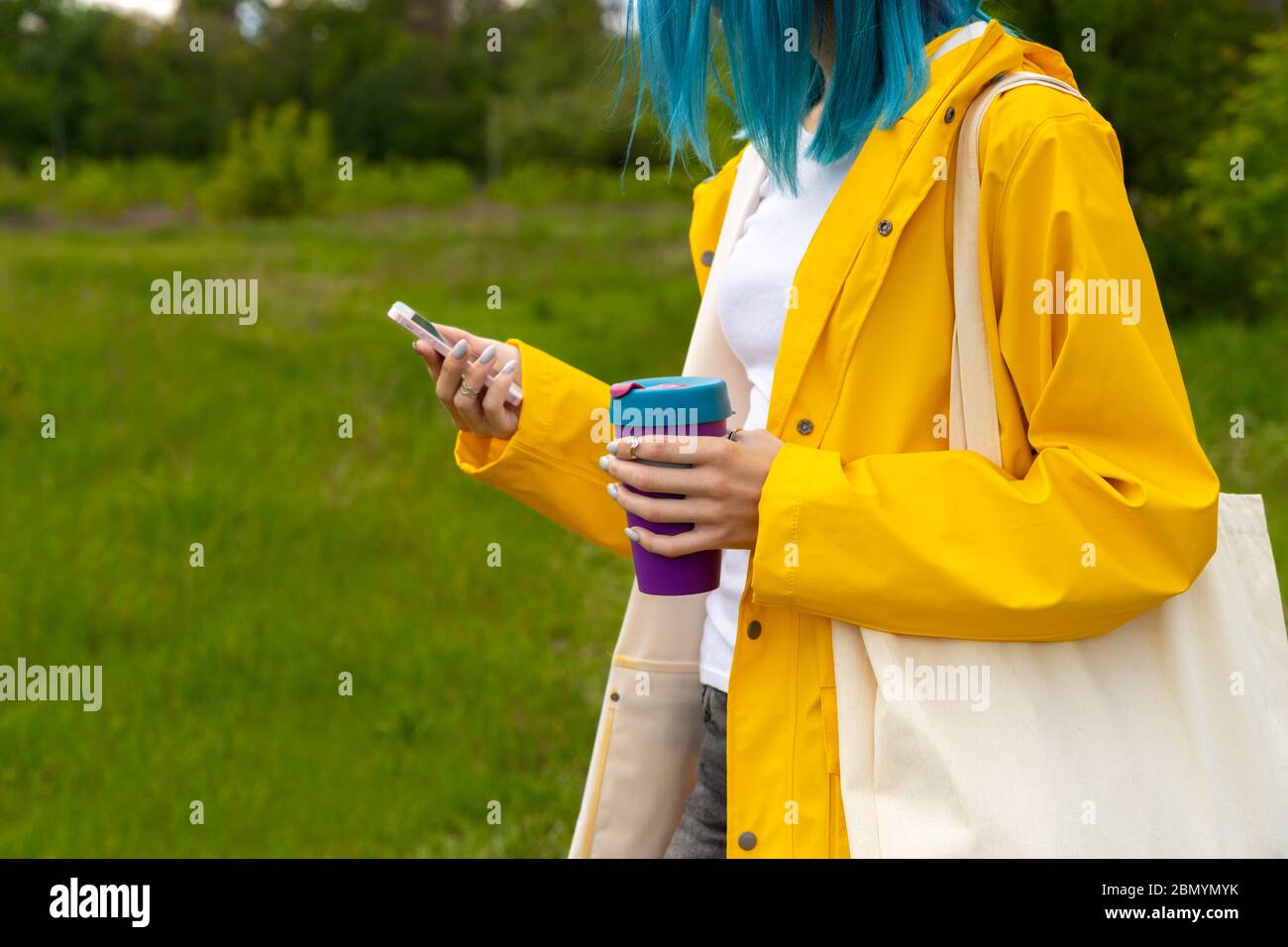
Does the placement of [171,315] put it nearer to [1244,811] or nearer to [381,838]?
[381,838]

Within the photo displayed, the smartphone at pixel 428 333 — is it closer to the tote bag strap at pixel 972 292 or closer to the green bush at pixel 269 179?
the tote bag strap at pixel 972 292

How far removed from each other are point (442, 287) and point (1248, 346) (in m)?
7.26

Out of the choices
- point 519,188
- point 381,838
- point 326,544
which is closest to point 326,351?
point 326,544

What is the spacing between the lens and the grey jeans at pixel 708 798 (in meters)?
1.75

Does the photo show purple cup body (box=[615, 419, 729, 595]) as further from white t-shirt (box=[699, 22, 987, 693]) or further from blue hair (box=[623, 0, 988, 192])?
blue hair (box=[623, 0, 988, 192])

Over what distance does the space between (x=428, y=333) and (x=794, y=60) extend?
628mm

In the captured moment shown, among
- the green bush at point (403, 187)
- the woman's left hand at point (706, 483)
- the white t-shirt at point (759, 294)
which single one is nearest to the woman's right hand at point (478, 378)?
the white t-shirt at point (759, 294)

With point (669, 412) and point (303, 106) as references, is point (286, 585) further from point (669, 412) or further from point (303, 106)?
point (303, 106)

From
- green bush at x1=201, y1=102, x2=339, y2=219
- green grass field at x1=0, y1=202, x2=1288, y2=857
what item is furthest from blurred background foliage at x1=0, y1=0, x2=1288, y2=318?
green grass field at x1=0, y1=202, x2=1288, y2=857

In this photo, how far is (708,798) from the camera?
5.93ft

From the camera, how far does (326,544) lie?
590 centimetres

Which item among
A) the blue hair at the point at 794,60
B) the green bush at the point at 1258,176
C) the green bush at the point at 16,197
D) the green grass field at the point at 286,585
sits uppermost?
the green bush at the point at 16,197

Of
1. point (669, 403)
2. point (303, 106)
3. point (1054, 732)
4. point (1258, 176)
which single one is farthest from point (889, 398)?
point (303, 106)

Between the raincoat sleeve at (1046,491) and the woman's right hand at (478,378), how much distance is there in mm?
590
